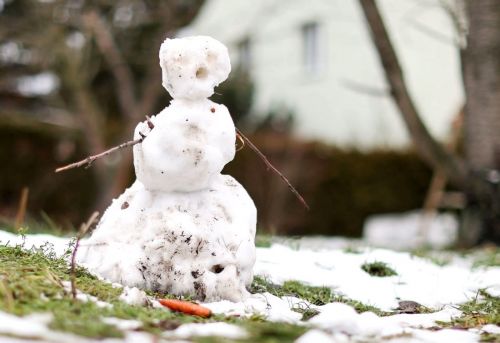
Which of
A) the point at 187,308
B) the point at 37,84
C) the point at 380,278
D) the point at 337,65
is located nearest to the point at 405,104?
the point at 380,278

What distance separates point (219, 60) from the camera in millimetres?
3160

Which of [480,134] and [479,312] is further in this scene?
[480,134]

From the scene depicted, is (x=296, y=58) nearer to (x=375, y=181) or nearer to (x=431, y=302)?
(x=375, y=181)

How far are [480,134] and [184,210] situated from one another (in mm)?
4572

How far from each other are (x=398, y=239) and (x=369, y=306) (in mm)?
7333

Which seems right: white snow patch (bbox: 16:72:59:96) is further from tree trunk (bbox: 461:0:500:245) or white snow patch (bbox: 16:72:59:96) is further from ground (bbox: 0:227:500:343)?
ground (bbox: 0:227:500:343)

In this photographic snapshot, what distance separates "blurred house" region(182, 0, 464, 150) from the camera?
13688 mm

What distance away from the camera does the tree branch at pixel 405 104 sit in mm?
6043

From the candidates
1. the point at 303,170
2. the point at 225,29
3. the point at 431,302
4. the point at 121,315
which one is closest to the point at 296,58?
the point at 225,29

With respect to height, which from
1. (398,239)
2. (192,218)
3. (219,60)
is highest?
(219,60)

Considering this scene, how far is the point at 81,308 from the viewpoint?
2.45 m

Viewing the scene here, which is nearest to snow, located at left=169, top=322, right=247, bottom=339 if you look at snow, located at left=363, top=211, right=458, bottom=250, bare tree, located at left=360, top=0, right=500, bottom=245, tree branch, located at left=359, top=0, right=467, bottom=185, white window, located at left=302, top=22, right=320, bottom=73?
tree branch, located at left=359, top=0, right=467, bottom=185

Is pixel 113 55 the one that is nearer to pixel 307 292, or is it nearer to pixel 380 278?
pixel 380 278

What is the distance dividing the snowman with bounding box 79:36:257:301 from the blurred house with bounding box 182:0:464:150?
8855 millimetres
